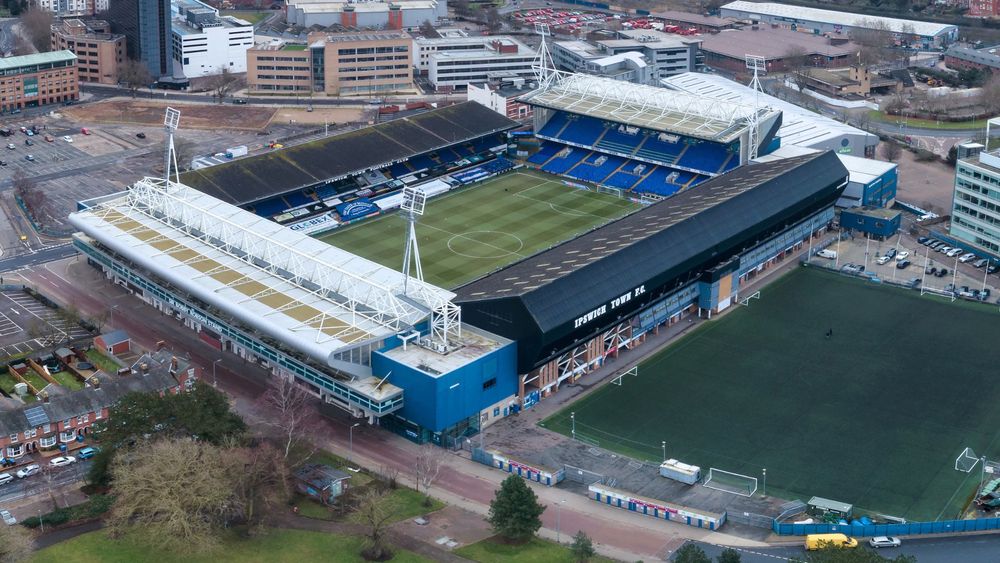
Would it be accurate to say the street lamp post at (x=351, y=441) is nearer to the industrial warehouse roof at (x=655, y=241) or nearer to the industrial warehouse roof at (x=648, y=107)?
the industrial warehouse roof at (x=655, y=241)

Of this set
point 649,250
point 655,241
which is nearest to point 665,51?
point 655,241

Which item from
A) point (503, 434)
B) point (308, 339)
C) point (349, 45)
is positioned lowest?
point (503, 434)

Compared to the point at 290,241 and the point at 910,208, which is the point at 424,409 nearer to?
the point at 290,241

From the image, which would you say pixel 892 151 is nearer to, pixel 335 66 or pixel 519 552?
pixel 335 66

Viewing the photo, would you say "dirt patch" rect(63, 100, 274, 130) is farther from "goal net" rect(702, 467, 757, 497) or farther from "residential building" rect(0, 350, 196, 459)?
"goal net" rect(702, 467, 757, 497)

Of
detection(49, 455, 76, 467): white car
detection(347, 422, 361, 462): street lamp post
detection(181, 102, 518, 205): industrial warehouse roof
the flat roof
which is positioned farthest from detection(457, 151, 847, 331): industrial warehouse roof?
the flat roof

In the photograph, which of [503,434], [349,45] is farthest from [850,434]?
[349,45]
